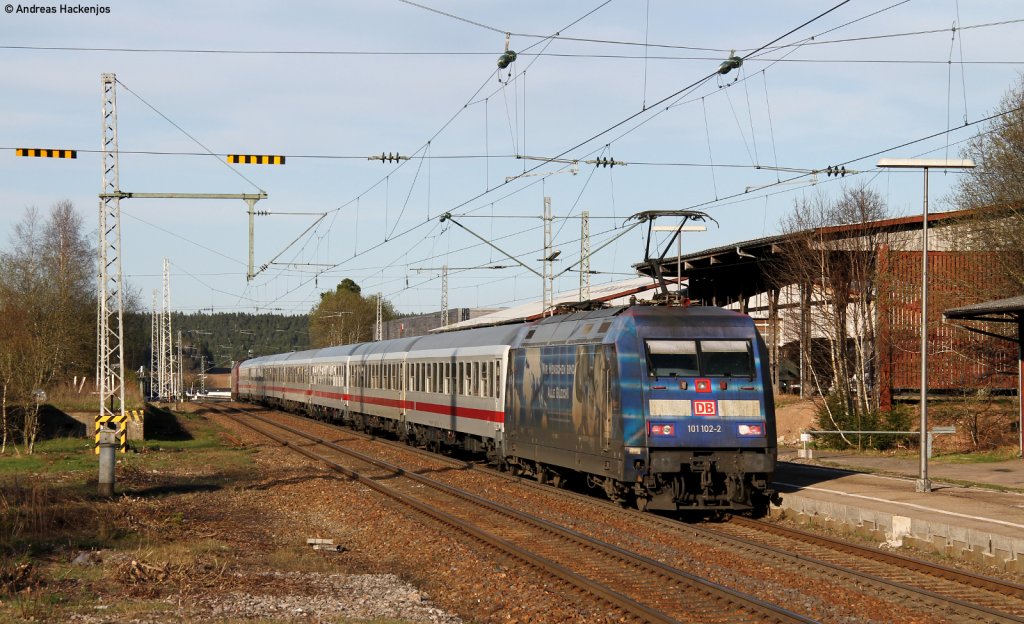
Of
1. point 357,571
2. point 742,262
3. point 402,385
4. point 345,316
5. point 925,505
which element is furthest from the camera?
point 345,316

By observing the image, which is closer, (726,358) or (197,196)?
(726,358)

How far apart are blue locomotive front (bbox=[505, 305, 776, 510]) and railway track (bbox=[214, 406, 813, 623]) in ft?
5.98

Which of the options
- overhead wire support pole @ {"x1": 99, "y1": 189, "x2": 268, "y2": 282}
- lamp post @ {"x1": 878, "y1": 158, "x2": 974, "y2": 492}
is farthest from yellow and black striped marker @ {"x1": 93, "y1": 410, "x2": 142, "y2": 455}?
lamp post @ {"x1": 878, "y1": 158, "x2": 974, "y2": 492}

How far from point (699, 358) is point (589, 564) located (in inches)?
196

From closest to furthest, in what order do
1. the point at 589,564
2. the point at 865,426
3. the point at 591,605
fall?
the point at 591,605, the point at 589,564, the point at 865,426

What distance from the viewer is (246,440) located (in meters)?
37.2

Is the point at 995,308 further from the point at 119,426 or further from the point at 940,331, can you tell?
the point at 119,426

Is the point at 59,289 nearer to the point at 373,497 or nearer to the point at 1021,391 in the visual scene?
the point at 373,497

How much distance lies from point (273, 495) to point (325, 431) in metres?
22.3

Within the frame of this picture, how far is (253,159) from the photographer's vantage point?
76.7 ft

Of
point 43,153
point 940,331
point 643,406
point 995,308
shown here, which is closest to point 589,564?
point 643,406

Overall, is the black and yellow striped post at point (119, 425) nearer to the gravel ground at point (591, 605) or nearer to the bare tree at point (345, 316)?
the gravel ground at point (591, 605)

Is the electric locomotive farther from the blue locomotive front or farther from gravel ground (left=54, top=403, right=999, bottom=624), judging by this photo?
gravel ground (left=54, top=403, right=999, bottom=624)

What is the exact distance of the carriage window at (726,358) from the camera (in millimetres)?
16969
